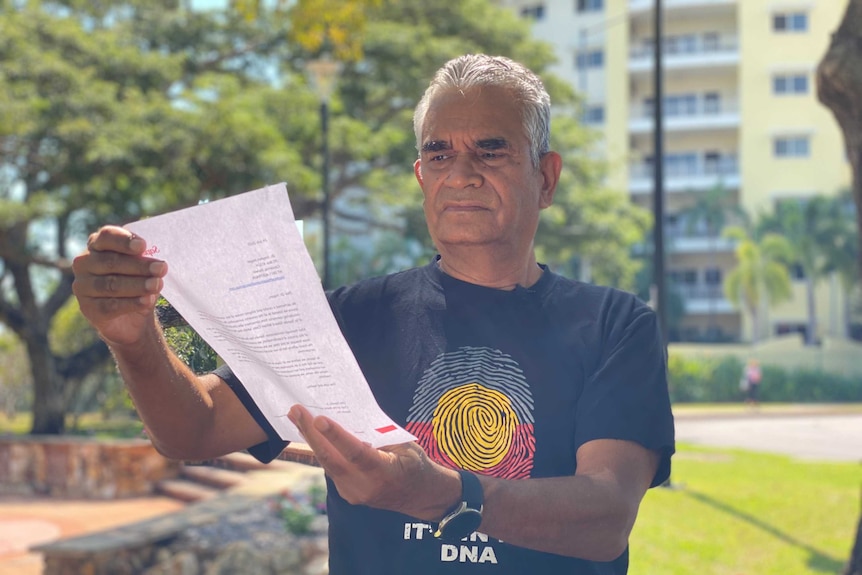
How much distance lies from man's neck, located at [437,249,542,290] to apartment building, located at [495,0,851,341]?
156 ft

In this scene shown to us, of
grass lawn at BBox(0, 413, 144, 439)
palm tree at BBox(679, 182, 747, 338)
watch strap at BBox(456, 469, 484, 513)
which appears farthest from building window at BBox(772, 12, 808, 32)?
watch strap at BBox(456, 469, 484, 513)

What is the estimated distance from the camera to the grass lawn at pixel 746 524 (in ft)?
23.9

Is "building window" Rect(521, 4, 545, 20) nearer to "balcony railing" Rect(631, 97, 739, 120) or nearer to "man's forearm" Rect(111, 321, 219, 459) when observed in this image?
"balcony railing" Rect(631, 97, 739, 120)

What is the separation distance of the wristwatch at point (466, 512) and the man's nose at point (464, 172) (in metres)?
0.54

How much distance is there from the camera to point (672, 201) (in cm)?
5259

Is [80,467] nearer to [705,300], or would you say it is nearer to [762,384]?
[762,384]

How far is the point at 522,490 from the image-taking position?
5.56 ft

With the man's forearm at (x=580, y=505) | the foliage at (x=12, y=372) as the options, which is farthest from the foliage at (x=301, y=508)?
the foliage at (x=12, y=372)

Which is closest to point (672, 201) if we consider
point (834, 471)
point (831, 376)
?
point (831, 376)

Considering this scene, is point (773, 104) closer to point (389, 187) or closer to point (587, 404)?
point (389, 187)

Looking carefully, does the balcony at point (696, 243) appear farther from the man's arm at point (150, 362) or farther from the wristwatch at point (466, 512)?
the wristwatch at point (466, 512)

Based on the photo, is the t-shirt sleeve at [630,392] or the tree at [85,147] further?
the tree at [85,147]

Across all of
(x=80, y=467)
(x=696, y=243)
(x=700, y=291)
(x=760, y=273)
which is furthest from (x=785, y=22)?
(x=80, y=467)

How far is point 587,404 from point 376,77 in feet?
58.7
